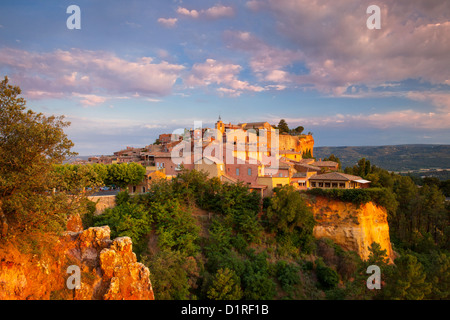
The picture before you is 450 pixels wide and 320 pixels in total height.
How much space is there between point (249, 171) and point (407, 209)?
78.8ft

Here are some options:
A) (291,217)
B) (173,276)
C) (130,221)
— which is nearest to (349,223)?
(291,217)

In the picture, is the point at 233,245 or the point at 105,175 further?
the point at 105,175

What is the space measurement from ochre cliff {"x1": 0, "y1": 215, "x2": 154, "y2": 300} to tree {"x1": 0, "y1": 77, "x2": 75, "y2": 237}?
4.22 feet

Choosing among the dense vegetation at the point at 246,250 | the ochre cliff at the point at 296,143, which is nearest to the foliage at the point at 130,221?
the dense vegetation at the point at 246,250

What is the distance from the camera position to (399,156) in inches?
5536

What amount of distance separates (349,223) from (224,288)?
1519cm

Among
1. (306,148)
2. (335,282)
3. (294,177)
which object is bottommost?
(335,282)

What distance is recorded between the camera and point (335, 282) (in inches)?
911

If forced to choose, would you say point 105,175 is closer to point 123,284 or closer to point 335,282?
point 123,284

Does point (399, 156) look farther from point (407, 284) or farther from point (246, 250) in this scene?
point (407, 284)

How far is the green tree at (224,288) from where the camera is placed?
1842 centimetres
